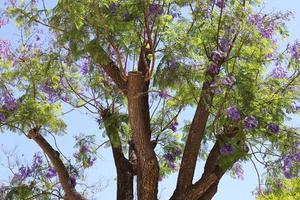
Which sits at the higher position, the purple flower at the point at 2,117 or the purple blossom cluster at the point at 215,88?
the purple flower at the point at 2,117

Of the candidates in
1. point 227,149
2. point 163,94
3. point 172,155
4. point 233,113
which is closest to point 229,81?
point 233,113

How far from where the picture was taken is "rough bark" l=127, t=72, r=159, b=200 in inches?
369

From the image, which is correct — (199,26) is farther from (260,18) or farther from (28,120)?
(28,120)

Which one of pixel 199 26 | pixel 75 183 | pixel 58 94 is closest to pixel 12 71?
pixel 58 94

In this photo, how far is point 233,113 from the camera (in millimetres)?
8492

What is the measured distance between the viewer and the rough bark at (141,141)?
Answer: 938 centimetres

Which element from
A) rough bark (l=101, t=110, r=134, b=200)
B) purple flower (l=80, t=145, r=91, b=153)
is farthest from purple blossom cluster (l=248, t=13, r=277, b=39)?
purple flower (l=80, t=145, r=91, b=153)

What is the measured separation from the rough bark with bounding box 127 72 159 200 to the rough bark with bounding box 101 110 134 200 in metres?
0.53

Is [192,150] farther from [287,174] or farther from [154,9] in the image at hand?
[154,9]

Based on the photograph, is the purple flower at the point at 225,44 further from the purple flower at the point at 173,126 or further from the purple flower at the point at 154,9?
the purple flower at the point at 173,126

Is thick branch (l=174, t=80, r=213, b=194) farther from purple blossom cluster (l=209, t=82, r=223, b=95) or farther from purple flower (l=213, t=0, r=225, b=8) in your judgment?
purple flower (l=213, t=0, r=225, b=8)

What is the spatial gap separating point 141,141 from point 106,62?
1.40 meters

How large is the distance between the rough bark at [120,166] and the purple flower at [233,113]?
2364 mm

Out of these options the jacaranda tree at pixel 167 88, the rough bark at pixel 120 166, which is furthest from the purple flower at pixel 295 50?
the rough bark at pixel 120 166
